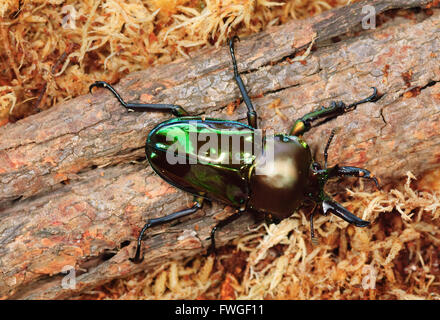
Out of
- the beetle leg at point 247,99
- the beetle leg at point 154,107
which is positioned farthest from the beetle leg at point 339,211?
the beetle leg at point 154,107

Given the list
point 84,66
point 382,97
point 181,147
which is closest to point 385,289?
point 382,97

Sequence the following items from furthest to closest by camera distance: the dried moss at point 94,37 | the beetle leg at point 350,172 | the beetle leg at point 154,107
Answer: the dried moss at point 94,37 → the beetle leg at point 154,107 → the beetle leg at point 350,172

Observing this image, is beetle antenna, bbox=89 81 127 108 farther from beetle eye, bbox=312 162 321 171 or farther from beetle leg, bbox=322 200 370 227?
beetle leg, bbox=322 200 370 227

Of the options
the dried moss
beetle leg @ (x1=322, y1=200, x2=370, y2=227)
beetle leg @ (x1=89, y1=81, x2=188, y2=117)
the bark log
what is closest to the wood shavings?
beetle leg @ (x1=322, y1=200, x2=370, y2=227)

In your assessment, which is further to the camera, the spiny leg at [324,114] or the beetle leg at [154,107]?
the beetle leg at [154,107]

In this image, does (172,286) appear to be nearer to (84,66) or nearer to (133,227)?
(133,227)

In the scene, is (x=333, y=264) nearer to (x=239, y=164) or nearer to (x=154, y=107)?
(x=239, y=164)

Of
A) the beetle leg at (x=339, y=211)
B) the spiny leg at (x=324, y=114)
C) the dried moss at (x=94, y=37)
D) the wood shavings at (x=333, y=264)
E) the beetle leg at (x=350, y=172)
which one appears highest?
the dried moss at (x=94, y=37)

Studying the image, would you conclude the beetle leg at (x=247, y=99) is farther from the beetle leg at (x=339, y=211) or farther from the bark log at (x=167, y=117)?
the beetle leg at (x=339, y=211)
